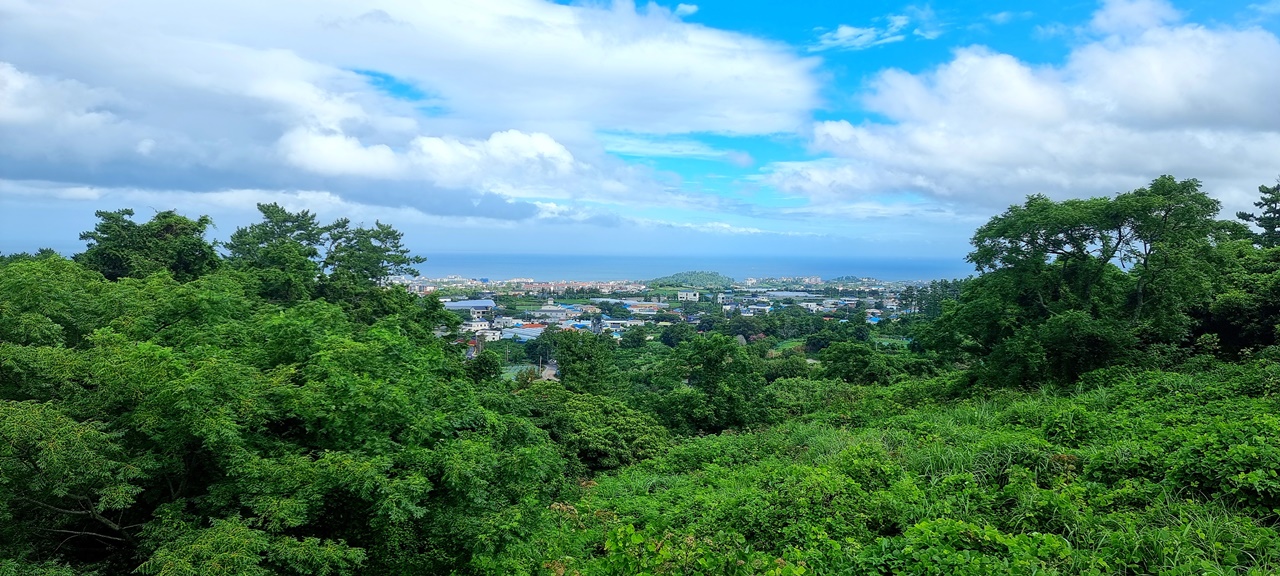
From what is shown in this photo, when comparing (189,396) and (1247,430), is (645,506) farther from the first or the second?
(1247,430)

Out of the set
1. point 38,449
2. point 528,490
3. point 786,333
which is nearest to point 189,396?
point 38,449

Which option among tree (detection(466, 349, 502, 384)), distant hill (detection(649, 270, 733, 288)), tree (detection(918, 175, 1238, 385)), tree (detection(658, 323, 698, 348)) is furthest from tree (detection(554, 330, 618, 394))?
distant hill (detection(649, 270, 733, 288))

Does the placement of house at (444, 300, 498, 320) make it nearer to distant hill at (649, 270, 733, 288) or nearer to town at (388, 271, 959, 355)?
town at (388, 271, 959, 355)

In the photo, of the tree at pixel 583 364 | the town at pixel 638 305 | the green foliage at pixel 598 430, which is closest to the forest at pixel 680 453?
the green foliage at pixel 598 430

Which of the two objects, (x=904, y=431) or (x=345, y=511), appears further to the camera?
(x=904, y=431)

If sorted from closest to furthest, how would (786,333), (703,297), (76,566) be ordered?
1. (76,566)
2. (786,333)
3. (703,297)

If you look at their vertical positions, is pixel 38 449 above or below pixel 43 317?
below

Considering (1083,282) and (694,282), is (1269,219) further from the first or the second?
(694,282)
